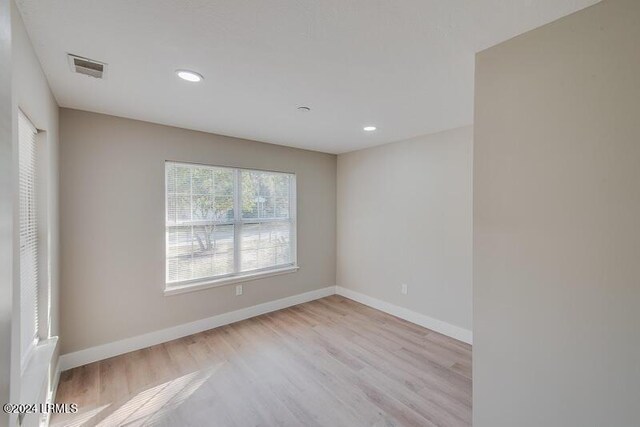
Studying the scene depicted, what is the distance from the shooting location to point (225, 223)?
341 cm

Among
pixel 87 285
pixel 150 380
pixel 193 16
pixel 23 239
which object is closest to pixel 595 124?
pixel 193 16

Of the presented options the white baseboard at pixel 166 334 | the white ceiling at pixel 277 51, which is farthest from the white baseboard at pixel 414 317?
the white ceiling at pixel 277 51

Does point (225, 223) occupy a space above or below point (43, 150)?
below

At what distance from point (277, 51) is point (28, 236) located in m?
1.90

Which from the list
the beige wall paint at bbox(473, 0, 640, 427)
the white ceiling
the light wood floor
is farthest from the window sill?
the beige wall paint at bbox(473, 0, 640, 427)

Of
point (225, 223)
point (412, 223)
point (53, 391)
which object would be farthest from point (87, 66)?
point (412, 223)

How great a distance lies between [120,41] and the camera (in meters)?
1.45

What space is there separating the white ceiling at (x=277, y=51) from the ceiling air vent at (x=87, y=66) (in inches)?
2.0

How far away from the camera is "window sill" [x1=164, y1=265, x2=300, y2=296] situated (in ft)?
9.82

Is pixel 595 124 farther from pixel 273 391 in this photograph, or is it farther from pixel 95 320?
pixel 95 320

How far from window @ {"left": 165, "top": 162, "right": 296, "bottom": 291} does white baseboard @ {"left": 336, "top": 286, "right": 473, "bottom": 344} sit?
1.15 meters

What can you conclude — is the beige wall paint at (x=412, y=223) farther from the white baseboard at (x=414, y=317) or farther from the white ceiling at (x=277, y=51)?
the white ceiling at (x=277, y=51)

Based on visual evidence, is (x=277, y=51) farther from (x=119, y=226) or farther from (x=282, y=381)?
(x=282, y=381)

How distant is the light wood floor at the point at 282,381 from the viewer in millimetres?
1916
